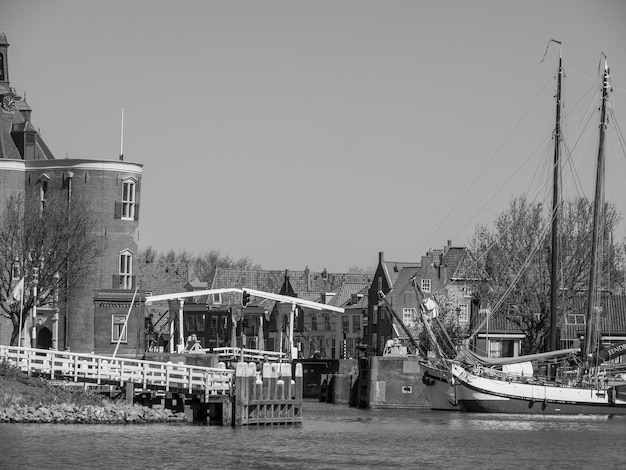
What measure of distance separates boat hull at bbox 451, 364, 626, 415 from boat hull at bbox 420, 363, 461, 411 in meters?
2.40

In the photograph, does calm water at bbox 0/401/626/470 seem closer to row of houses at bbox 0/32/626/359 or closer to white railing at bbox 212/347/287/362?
white railing at bbox 212/347/287/362

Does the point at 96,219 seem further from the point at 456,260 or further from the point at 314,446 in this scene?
the point at 456,260

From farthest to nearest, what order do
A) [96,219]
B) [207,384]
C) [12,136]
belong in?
[12,136]
[96,219]
[207,384]

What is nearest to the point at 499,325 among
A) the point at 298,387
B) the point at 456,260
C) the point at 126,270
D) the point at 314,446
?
the point at 456,260

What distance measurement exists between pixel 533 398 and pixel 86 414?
2858 cm

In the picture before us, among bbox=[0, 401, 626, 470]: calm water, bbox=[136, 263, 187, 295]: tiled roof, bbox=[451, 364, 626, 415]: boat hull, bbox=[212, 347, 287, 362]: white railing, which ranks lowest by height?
bbox=[0, 401, 626, 470]: calm water

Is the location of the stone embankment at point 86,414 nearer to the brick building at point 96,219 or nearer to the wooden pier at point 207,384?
the wooden pier at point 207,384

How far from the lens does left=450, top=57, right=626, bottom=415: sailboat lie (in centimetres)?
7744

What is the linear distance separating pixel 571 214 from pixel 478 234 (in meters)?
7.27

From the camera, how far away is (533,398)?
3063 inches

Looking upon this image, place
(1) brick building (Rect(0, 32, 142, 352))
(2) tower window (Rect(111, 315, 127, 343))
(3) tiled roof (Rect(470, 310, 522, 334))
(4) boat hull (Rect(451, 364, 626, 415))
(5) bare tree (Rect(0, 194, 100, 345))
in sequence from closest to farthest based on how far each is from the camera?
(4) boat hull (Rect(451, 364, 626, 415))
(5) bare tree (Rect(0, 194, 100, 345))
(2) tower window (Rect(111, 315, 127, 343))
(1) brick building (Rect(0, 32, 142, 352))
(3) tiled roof (Rect(470, 310, 522, 334))

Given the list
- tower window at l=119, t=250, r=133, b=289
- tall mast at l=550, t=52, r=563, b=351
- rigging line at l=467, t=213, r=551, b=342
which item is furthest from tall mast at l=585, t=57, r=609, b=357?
tower window at l=119, t=250, r=133, b=289

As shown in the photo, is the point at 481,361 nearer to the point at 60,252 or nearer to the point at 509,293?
the point at 509,293

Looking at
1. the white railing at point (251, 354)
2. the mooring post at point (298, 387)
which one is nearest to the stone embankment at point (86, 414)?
the mooring post at point (298, 387)
